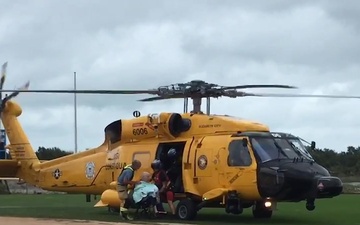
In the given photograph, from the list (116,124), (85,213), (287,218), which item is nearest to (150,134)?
(116,124)

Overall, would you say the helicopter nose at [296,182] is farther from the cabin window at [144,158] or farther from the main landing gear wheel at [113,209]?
the main landing gear wheel at [113,209]

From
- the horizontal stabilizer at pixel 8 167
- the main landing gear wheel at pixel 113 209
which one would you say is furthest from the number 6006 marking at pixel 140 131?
the horizontal stabilizer at pixel 8 167

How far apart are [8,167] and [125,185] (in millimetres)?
6898

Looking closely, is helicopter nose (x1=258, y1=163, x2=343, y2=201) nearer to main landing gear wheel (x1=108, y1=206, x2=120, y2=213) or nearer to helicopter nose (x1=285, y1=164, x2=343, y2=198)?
helicopter nose (x1=285, y1=164, x2=343, y2=198)

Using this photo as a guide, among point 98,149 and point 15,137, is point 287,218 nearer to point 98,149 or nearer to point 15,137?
point 98,149

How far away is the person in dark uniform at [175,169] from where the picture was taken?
760 inches

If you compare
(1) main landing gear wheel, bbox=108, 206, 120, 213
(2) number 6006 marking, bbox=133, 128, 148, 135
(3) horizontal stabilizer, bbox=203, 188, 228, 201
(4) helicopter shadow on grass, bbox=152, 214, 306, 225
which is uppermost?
(2) number 6006 marking, bbox=133, 128, 148, 135

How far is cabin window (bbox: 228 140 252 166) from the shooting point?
58.1ft

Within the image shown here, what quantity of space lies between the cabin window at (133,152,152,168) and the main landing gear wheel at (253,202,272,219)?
2932 mm

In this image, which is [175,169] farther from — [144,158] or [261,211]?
[261,211]

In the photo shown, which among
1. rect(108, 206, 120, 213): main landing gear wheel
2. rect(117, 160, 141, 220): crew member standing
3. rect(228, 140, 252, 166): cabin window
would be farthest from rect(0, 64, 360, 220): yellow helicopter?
rect(117, 160, 141, 220): crew member standing

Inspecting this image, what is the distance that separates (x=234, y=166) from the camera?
17.9 m

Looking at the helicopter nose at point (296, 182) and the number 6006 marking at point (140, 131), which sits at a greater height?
the number 6006 marking at point (140, 131)

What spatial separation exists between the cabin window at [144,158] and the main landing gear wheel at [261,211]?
293 centimetres
